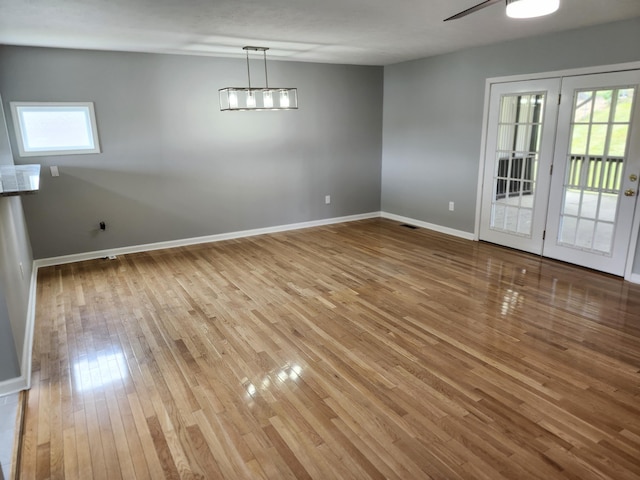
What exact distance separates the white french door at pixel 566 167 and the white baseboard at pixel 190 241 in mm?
2364

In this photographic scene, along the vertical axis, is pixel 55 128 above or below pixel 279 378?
above

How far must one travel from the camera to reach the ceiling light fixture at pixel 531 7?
226cm

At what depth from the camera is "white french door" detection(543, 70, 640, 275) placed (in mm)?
3938

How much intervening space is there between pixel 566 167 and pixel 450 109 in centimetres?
182

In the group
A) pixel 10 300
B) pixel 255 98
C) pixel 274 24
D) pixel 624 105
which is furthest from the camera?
pixel 255 98

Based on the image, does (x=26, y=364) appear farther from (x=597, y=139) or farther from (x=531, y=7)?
(x=597, y=139)

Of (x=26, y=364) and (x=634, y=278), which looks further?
(x=634, y=278)

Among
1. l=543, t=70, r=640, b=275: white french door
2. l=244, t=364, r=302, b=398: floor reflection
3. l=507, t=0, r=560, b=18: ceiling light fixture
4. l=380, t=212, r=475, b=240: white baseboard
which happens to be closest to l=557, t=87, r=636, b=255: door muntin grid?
l=543, t=70, r=640, b=275: white french door

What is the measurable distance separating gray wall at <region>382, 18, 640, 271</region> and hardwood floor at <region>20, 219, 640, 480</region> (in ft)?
5.66

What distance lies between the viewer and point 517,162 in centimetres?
498

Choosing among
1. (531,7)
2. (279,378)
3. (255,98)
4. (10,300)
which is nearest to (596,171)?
(531,7)

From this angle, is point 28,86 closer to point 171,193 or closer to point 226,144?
point 171,193

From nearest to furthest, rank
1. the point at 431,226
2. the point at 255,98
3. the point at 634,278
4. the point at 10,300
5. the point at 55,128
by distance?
the point at 10,300, the point at 634,278, the point at 55,128, the point at 255,98, the point at 431,226

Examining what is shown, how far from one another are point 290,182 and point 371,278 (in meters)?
2.56
